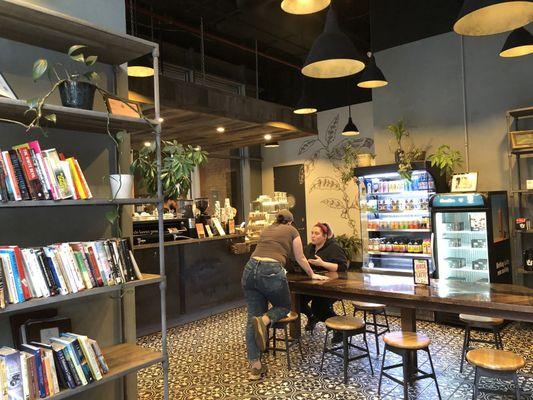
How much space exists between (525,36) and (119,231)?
401 cm

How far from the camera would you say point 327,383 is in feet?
11.8

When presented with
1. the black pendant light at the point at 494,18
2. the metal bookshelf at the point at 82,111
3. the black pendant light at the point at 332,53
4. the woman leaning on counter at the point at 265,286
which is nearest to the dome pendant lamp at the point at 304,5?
the black pendant light at the point at 332,53

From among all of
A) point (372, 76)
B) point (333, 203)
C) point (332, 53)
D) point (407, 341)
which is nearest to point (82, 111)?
point (332, 53)

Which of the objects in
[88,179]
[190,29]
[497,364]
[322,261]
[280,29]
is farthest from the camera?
[190,29]

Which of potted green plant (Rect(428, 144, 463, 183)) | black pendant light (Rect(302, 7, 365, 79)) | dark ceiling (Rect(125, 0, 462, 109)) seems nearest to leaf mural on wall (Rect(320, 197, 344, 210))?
dark ceiling (Rect(125, 0, 462, 109))

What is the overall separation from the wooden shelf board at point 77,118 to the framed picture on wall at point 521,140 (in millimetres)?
4205

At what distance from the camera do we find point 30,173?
198cm

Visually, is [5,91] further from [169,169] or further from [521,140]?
[521,140]

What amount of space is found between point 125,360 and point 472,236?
4412mm

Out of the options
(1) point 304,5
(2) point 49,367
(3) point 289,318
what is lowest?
(3) point 289,318

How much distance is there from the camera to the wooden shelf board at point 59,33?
196cm

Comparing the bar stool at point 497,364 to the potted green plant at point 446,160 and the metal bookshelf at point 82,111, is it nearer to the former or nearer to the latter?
the metal bookshelf at point 82,111

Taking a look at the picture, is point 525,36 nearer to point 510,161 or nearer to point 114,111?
point 510,161

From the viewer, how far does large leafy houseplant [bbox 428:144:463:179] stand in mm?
5336
